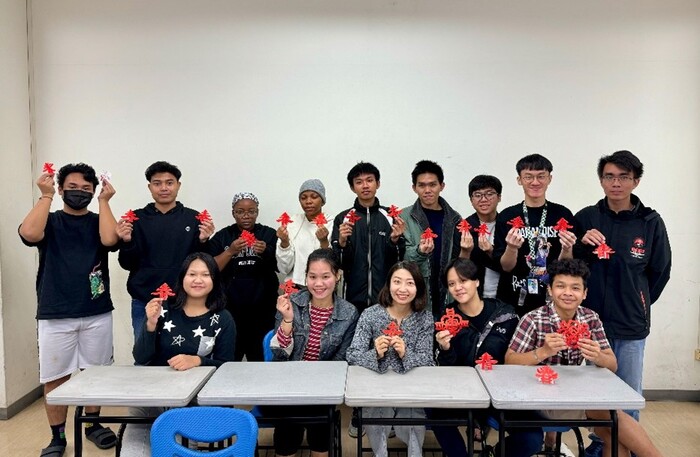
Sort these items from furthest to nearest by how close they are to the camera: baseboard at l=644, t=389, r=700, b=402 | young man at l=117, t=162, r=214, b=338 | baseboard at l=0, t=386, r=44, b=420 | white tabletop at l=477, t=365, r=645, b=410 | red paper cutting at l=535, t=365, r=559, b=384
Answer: baseboard at l=644, t=389, r=700, b=402, baseboard at l=0, t=386, r=44, b=420, young man at l=117, t=162, r=214, b=338, red paper cutting at l=535, t=365, r=559, b=384, white tabletop at l=477, t=365, r=645, b=410

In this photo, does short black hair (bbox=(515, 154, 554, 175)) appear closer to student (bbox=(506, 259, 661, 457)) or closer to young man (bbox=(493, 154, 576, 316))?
young man (bbox=(493, 154, 576, 316))

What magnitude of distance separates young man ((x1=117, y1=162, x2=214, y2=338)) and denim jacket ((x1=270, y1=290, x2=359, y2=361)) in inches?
41.0

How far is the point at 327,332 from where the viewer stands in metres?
3.16

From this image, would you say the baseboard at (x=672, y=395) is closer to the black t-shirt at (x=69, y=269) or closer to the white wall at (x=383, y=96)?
the white wall at (x=383, y=96)

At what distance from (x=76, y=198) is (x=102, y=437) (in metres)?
1.70

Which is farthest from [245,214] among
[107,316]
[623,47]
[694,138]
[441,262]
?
[694,138]

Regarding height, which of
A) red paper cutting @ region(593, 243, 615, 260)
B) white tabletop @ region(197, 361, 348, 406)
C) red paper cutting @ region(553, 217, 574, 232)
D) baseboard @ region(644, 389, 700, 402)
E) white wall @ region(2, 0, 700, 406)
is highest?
white wall @ region(2, 0, 700, 406)

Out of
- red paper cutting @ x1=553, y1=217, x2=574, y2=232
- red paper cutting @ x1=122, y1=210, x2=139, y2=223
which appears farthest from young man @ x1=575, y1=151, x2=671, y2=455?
red paper cutting @ x1=122, y1=210, x2=139, y2=223

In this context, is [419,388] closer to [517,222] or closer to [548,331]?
[548,331]

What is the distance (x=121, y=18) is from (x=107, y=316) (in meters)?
2.61

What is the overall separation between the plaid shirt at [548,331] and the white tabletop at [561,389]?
14cm

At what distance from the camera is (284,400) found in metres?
2.41

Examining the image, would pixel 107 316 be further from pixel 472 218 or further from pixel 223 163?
pixel 472 218

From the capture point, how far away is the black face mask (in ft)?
11.3
